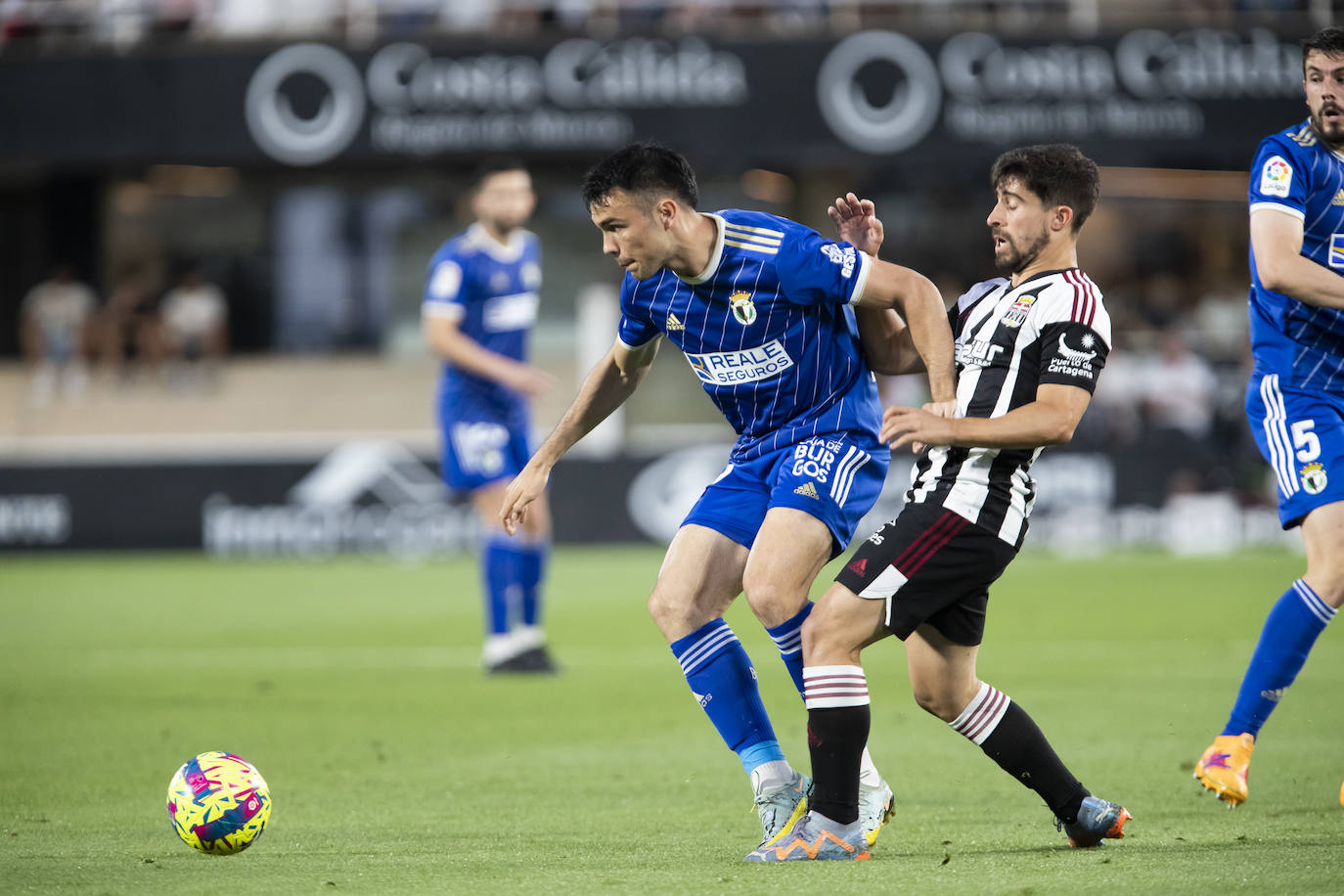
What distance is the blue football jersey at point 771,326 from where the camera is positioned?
4.55 meters

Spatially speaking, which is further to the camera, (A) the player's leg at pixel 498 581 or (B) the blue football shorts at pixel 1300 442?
(A) the player's leg at pixel 498 581

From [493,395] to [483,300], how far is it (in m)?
0.56

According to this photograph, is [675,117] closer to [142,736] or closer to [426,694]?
[426,694]

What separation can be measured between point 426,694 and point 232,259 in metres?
20.6

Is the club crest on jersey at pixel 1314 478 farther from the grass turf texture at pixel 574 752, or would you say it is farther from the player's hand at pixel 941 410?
the player's hand at pixel 941 410

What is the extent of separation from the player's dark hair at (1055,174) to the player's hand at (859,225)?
0.43 meters

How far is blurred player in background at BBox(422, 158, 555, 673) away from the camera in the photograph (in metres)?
8.82

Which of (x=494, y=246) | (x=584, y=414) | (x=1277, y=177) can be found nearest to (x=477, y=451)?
(x=494, y=246)

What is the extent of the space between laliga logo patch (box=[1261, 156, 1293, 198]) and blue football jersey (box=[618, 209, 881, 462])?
1.40 m

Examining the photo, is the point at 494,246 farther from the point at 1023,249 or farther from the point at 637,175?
the point at 1023,249

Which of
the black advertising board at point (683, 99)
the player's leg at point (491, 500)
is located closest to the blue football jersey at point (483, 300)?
the player's leg at point (491, 500)

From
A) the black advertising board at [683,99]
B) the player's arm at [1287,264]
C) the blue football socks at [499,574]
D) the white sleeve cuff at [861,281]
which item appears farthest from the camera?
the black advertising board at [683,99]

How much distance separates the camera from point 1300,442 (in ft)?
16.5

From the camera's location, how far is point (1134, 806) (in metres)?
5.10
